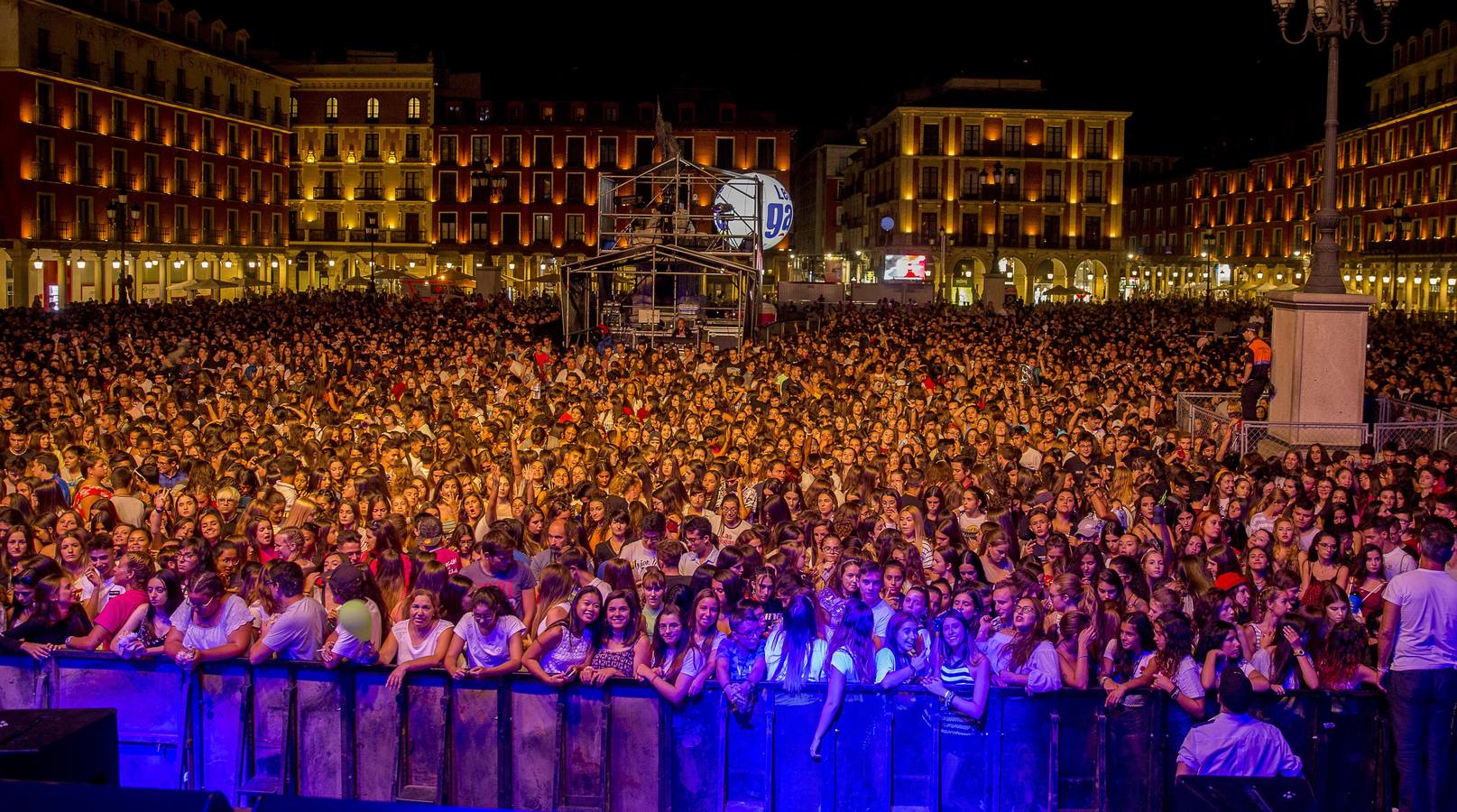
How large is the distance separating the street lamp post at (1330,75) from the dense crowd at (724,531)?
2.21 metres

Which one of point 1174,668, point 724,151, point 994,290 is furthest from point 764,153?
point 1174,668

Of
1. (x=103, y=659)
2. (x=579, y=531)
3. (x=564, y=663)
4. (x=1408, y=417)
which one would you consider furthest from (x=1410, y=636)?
(x=1408, y=417)

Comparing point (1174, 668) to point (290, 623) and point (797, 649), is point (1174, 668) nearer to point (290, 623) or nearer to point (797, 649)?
point (797, 649)

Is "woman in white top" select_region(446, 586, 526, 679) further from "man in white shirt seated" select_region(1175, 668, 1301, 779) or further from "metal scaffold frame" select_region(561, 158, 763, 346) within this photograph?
"metal scaffold frame" select_region(561, 158, 763, 346)

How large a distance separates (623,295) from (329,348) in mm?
13092

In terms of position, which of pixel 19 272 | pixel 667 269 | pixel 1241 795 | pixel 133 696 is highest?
pixel 19 272

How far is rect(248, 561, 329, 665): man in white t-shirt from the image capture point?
6703mm

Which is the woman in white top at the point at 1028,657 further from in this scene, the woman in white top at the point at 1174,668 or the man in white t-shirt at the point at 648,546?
the man in white t-shirt at the point at 648,546

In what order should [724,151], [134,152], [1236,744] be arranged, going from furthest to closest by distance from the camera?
1. [724,151]
2. [134,152]
3. [1236,744]

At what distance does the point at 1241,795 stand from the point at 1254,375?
1245 centimetres

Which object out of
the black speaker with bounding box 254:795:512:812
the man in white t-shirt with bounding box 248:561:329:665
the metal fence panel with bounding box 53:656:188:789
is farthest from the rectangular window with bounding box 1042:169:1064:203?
the black speaker with bounding box 254:795:512:812

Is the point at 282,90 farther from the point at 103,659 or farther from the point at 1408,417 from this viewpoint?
the point at 103,659

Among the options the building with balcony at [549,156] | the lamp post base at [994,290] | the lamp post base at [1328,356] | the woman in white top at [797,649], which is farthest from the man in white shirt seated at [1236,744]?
the building with balcony at [549,156]

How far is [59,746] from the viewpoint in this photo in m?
3.79
